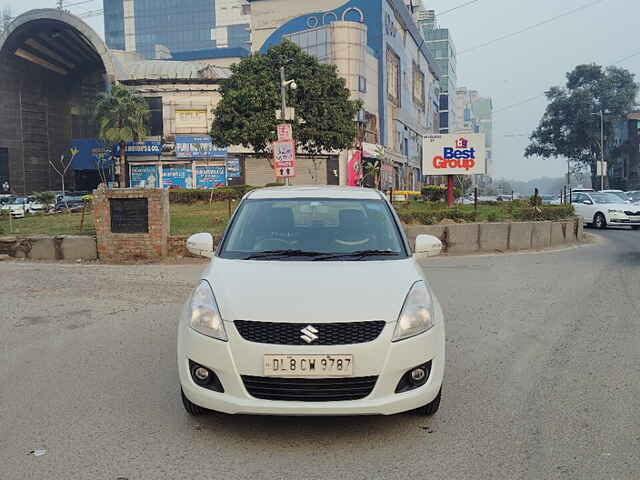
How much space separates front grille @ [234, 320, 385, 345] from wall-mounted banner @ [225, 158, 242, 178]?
4711 cm

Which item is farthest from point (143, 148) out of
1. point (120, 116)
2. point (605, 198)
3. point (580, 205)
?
point (605, 198)

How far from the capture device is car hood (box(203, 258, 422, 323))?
3.74 metres

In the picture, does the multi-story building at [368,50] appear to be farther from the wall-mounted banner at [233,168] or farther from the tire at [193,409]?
the tire at [193,409]

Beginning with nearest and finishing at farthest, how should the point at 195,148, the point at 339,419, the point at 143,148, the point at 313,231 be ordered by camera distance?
the point at 339,419
the point at 313,231
the point at 195,148
the point at 143,148

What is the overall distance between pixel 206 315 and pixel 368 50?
57.3 meters

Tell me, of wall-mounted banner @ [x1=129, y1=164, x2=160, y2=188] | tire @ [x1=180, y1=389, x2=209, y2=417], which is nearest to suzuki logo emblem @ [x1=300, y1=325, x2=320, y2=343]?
tire @ [x1=180, y1=389, x2=209, y2=417]

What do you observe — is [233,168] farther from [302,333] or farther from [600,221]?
[302,333]

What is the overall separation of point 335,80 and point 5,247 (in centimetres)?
2865

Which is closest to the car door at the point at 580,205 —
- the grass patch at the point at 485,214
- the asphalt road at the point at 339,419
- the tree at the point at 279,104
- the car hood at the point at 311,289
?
the grass patch at the point at 485,214

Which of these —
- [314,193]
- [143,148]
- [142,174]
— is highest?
[143,148]

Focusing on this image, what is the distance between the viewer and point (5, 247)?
13.9m

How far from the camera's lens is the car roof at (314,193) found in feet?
17.9

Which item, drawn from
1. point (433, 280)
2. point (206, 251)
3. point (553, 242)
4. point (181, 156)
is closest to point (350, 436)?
point (206, 251)

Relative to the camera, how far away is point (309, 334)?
3672 millimetres
